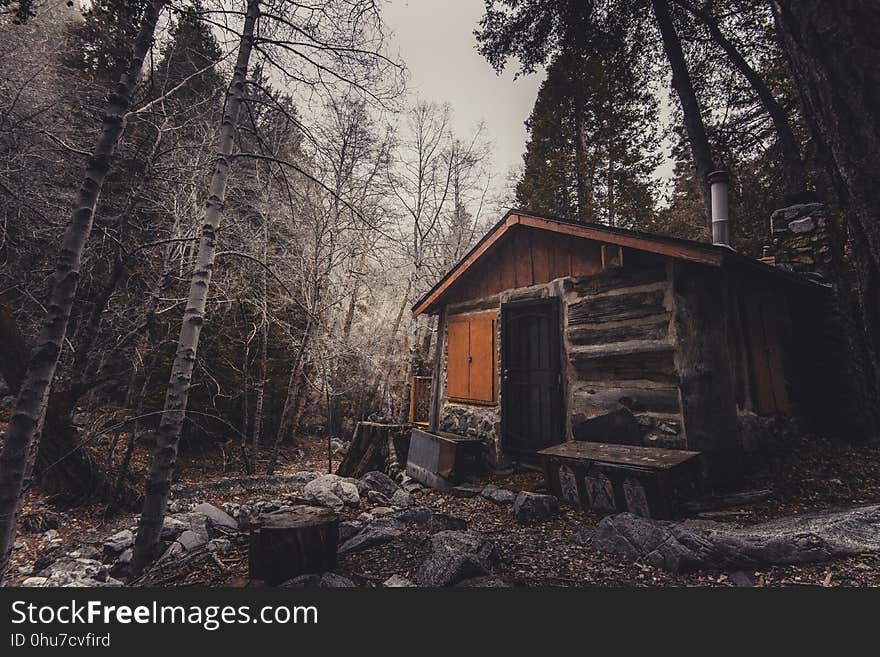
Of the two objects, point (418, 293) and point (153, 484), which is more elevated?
point (418, 293)

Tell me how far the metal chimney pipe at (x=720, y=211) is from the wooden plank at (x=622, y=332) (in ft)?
9.04

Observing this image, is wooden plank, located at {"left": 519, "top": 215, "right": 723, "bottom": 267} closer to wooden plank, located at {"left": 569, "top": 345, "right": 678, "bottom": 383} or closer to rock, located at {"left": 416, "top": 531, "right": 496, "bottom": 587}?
wooden plank, located at {"left": 569, "top": 345, "right": 678, "bottom": 383}

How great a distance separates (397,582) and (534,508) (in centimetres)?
226

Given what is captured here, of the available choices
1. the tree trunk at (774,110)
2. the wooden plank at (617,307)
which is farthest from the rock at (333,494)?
the tree trunk at (774,110)

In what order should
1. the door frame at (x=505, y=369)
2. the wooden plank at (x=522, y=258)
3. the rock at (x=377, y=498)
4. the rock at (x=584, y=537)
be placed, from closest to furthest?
the rock at (x=584, y=537) → the rock at (x=377, y=498) → the door frame at (x=505, y=369) → the wooden plank at (x=522, y=258)

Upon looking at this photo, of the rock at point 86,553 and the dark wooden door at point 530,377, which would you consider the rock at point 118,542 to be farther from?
the dark wooden door at point 530,377

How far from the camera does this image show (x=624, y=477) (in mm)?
4434

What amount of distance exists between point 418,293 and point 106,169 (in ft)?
42.9

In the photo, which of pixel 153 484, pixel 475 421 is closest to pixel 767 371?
pixel 475 421

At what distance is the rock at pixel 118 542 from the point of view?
440cm

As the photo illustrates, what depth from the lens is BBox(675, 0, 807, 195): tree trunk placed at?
878 centimetres

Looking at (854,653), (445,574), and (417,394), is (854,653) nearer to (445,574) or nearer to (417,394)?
(445,574)

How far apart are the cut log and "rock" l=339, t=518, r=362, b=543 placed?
9.87 ft

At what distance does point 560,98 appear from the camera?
1666 centimetres
